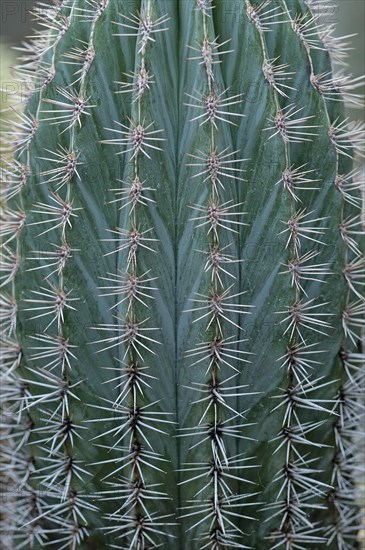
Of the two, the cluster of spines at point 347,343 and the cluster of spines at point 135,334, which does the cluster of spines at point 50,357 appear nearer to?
the cluster of spines at point 135,334

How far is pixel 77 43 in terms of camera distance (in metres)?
2.62

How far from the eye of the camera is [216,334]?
7.95 feet

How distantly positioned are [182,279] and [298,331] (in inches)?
14.4

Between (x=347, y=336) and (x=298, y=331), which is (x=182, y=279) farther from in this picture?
(x=347, y=336)

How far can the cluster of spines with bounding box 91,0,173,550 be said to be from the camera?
2.41 meters

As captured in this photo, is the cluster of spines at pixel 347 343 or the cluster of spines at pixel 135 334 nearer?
the cluster of spines at pixel 135 334

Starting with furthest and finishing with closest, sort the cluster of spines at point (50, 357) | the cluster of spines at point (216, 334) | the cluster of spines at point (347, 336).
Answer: the cluster of spines at point (347, 336) < the cluster of spines at point (50, 357) < the cluster of spines at point (216, 334)

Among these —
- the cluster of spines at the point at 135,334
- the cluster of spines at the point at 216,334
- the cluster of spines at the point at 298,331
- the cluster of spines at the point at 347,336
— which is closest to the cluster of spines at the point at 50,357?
the cluster of spines at the point at 135,334

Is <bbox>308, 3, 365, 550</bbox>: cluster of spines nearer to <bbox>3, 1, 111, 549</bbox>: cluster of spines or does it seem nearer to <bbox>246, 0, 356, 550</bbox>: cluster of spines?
<bbox>246, 0, 356, 550</bbox>: cluster of spines

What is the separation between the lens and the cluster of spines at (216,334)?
2404mm

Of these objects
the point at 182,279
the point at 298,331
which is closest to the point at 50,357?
the point at 182,279

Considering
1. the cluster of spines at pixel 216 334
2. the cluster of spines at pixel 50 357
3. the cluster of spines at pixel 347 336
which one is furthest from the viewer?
the cluster of spines at pixel 347 336

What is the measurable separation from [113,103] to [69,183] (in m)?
0.27

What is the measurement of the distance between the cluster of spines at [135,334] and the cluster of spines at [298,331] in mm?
340
